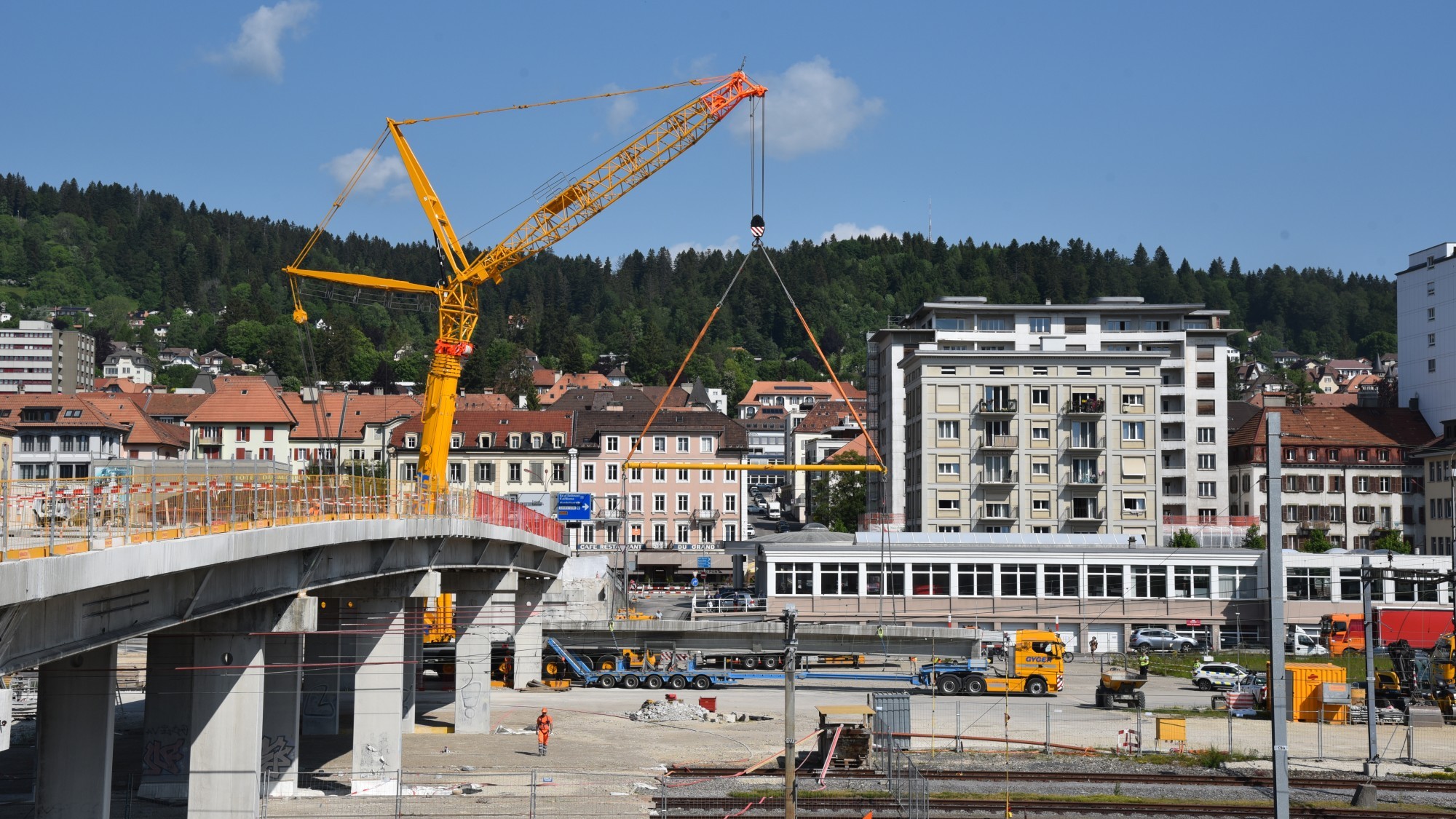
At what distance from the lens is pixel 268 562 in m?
28.9

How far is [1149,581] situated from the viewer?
80062 mm

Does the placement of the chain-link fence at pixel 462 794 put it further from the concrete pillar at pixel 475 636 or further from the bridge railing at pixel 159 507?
the concrete pillar at pixel 475 636

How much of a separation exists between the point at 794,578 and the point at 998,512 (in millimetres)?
20659

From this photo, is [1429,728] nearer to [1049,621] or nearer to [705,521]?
[1049,621]

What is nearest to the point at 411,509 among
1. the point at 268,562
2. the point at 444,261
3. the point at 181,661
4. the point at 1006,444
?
the point at 181,661

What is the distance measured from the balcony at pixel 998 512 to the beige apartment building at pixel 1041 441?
0.05 m

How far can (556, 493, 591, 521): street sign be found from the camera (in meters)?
98.1

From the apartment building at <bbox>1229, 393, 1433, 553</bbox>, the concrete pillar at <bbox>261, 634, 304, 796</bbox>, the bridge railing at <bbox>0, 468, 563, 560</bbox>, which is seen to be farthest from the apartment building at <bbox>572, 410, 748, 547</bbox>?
the bridge railing at <bbox>0, 468, 563, 560</bbox>

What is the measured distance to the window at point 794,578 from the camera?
3135 inches

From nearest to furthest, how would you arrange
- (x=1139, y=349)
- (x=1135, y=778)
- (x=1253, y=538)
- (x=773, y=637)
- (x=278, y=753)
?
(x=278, y=753)
(x=1135, y=778)
(x=773, y=637)
(x=1253, y=538)
(x=1139, y=349)

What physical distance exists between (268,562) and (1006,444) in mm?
70774

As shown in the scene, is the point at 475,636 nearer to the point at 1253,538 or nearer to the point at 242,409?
the point at 1253,538

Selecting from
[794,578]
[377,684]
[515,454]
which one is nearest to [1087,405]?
[794,578]

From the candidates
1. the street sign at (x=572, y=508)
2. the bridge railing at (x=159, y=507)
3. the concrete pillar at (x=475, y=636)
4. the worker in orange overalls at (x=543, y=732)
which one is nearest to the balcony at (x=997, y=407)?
the street sign at (x=572, y=508)
